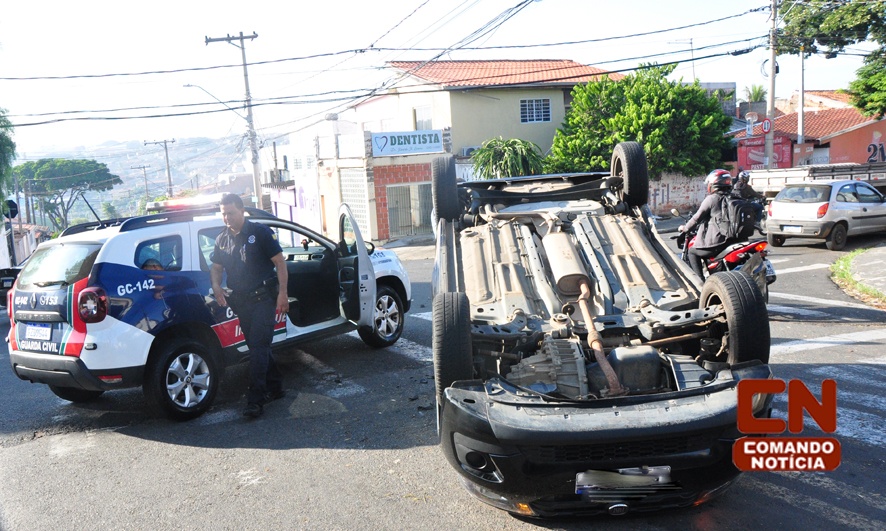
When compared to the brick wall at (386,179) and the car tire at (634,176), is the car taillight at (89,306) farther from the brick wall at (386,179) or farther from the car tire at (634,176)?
the brick wall at (386,179)

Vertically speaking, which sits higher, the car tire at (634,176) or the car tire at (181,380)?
the car tire at (634,176)

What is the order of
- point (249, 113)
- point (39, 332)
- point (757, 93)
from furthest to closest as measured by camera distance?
point (757, 93) → point (249, 113) → point (39, 332)

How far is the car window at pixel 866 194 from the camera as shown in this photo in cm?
1591

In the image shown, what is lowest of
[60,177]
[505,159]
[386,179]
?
[386,179]

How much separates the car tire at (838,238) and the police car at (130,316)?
12.9 m

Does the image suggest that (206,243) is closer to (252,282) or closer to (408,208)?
(252,282)

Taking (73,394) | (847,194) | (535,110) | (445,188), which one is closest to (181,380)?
(73,394)

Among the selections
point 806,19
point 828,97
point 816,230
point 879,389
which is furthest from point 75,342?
point 828,97

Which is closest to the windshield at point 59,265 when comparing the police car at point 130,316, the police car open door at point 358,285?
the police car at point 130,316

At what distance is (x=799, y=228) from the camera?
15.4m

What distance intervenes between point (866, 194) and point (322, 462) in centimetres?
1534

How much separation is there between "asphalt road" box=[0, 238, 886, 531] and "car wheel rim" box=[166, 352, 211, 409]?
0.70 ft

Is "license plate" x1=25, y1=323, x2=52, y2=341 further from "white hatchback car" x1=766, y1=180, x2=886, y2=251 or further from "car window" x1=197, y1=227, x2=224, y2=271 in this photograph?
"white hatchback car" x1=766, y1=180, x2=886, y2=251

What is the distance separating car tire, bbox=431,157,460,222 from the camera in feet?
20.7
